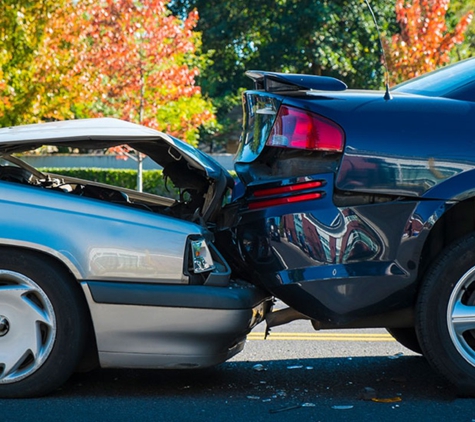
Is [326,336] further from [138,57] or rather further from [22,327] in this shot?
[138,57]

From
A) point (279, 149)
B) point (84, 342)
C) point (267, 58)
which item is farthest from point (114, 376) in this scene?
point (267, 58)

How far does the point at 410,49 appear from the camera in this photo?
21.0 m

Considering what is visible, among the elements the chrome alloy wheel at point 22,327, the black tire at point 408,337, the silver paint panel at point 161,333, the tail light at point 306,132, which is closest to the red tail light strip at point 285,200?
the tail light at point 306,132

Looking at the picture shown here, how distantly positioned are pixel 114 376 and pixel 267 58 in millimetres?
29521

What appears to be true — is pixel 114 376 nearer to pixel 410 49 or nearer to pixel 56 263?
pixel 56 263

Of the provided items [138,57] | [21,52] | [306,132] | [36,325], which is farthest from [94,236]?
[138,57]

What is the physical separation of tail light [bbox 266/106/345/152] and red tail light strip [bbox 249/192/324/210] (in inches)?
8.4

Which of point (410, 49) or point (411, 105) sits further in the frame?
point (410, 49)

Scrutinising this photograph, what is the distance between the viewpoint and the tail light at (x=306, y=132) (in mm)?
4098

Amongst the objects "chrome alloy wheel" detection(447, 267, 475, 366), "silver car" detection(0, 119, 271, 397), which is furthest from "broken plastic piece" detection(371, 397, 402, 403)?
"silver car" detection(0, 119, 271, 397)

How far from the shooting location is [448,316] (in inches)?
161

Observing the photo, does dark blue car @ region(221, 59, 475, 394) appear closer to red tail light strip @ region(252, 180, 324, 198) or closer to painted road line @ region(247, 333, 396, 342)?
red tail light strip @ region(252, 180, 324, 198)

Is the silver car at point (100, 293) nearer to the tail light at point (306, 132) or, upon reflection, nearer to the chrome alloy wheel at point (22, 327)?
the chrome alloy wheel at point (22, 327)

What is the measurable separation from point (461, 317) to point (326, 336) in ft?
6.71
